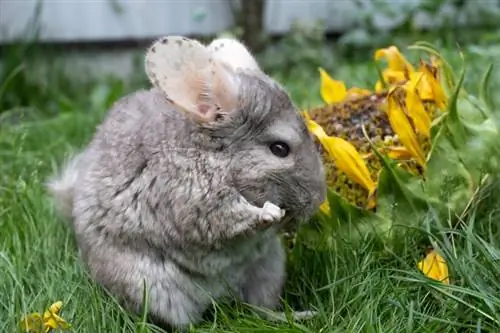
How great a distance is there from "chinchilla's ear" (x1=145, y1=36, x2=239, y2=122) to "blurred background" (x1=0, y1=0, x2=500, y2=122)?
3.11m

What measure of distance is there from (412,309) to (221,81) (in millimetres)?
735

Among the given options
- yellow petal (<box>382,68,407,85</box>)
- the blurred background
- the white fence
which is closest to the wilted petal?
yellow petal (<box>382,68,407,85</box>)

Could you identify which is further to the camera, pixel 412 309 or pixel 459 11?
pixel 459 11

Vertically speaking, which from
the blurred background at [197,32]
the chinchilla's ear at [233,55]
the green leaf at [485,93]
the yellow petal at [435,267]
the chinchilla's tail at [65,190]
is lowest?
the blurred background at [197,32]

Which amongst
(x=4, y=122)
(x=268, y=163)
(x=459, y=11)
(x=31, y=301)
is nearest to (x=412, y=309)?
(x=268, y=163)

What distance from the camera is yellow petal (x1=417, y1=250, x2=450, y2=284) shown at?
2.26 m

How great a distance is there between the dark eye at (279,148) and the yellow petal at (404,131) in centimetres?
47

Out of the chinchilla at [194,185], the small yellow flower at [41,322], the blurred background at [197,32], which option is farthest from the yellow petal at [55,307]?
the blurred background at [197,32]

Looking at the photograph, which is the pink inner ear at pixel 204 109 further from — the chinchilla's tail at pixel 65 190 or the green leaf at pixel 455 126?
the green leaf at pixel 455 126

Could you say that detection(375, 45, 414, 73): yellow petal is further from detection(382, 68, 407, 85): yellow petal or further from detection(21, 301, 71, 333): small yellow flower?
detection(21, 301, 71, 333): small yellow flower

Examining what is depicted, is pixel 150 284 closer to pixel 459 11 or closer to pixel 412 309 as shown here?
pixel 412 309

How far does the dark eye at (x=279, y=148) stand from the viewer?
7.22ft

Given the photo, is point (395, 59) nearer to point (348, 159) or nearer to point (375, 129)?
point (375, 129)

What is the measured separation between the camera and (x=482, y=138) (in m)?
2.47
